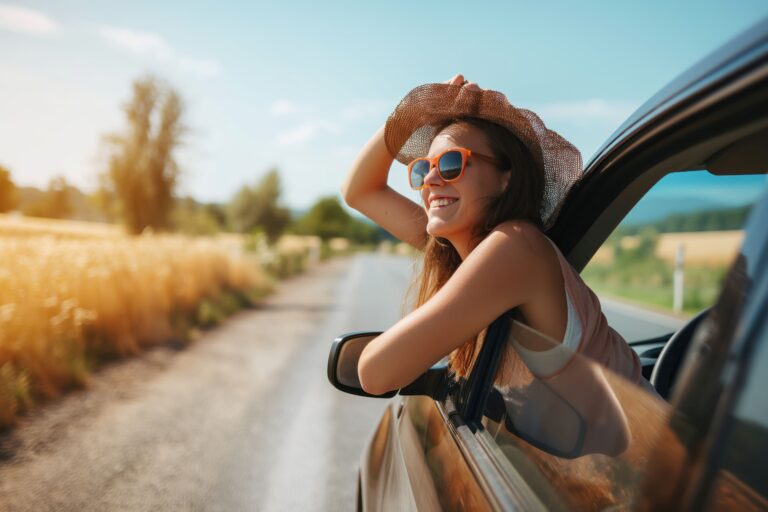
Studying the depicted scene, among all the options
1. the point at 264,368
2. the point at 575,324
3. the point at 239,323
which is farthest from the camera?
the point at 239,323

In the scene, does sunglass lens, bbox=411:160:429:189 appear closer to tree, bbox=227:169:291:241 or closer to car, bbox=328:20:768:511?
car, bbox=328:20:768:511

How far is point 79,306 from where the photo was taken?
6.77 meters

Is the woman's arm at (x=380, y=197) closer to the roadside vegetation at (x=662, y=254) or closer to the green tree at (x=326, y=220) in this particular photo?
the roadside vegetation at (x=662, y=254)

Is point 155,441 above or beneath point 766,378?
beneath

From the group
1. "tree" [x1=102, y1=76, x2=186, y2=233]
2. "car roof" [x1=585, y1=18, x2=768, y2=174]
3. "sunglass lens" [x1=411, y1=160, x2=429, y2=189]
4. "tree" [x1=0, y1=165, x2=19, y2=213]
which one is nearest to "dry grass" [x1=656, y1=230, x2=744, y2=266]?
"car roof" [x1=585, y1=18, x2=768, y2=174]

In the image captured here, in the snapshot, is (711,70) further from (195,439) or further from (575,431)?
(195,439)

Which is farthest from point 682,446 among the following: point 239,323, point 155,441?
point 239,323

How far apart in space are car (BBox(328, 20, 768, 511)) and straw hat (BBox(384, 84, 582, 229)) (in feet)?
0.23

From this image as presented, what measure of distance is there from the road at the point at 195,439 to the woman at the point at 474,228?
182 centimetres

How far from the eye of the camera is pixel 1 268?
5805 millimetres

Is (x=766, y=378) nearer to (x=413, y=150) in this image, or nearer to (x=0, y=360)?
(x=413, y=150)

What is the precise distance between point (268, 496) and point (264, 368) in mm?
3448

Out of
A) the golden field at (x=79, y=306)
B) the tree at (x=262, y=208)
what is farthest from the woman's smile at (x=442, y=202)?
the tree at (x=262, y=208)

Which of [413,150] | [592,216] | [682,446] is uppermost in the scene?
[413,150]
